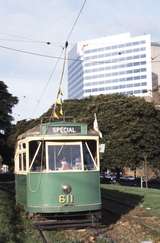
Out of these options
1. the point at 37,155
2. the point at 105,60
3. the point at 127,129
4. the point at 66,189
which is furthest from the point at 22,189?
the point at 127,129

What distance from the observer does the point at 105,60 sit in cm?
3750

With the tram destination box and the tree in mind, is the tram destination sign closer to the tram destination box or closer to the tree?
the tram destination box

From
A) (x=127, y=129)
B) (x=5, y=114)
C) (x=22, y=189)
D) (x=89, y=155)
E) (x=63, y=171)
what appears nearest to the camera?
(x=63, y=171)

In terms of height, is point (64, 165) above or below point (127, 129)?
below

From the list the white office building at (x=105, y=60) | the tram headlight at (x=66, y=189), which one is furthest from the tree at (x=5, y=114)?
the tram headlight at (x=66, y=189)

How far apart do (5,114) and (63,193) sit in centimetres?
5168

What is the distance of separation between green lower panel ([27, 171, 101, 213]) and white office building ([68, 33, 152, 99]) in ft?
55.8

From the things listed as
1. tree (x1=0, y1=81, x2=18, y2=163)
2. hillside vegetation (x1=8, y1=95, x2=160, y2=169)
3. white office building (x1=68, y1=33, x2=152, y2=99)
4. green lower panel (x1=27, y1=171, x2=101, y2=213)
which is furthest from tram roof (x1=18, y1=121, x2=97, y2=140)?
tree (x1=0, y1=81, x2=18, y2=163)

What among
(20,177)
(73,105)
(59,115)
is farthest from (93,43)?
(73,105)

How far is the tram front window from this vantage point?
16078mm

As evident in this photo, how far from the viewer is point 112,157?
59000 millimetres

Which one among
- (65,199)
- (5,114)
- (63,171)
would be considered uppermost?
(5,114)

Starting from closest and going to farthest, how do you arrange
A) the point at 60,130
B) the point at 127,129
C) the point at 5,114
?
the point at 60,130 < the point at 127,129 < the point at 5,114

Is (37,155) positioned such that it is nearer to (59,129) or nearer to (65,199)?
(59,129)
